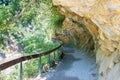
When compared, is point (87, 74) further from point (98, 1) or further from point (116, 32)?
point (98, 1)

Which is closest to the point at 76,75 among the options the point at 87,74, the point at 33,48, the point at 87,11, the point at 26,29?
the point at 87,74

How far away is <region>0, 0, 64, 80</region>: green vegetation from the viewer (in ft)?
31.9

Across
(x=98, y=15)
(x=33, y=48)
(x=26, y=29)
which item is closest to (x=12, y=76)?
(x=33, y=48)

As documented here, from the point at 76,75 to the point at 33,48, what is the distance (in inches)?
195

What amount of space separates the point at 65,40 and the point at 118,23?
19251 millimetres

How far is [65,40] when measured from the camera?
24.1m

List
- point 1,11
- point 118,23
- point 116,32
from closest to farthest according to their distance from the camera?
point 118,23 → point 116,32 → point 1,11

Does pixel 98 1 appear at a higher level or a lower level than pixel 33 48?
higher

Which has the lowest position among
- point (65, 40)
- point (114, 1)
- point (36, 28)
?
point (65, 40)

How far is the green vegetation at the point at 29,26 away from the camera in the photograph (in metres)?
9.72

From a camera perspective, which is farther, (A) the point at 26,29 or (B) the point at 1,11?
(A) the point at 26,29

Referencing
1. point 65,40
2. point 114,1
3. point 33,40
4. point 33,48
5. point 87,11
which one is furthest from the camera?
point 65,40

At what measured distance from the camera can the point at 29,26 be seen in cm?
2091

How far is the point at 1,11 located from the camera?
1030cm
